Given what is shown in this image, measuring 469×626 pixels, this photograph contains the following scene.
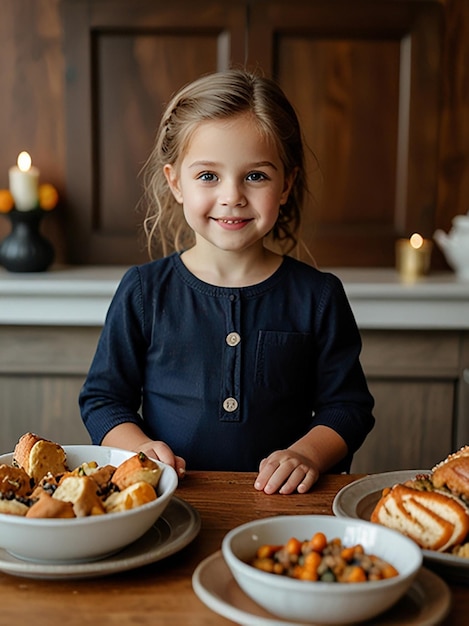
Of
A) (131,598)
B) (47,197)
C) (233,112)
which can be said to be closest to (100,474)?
(131,598)

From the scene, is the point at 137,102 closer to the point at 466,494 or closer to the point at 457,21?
the point at 457,21

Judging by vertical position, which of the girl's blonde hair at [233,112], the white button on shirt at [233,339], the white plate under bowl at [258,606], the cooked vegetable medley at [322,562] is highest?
the girl's blonde hair at [233,112]

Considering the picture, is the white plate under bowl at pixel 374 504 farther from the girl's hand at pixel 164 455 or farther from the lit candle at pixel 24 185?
the lit candle at pixel 24 185

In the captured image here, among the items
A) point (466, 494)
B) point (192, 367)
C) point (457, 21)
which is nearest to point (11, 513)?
point (466, 494)

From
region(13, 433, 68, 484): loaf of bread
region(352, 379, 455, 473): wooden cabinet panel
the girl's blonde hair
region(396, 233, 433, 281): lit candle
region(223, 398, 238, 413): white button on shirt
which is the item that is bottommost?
region(352, 379, 455, 473): wooden cabinet panel

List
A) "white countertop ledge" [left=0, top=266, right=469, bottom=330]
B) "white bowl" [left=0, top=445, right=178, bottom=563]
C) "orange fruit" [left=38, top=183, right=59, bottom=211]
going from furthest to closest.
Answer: "orange fruit" [left=38, top=183, right=59, bottom=211]
"white countertop ledge" [left=0, top=266, right=469, bottom=330]
"white bowl" [left=0, top=445, right=178, bottom=563]

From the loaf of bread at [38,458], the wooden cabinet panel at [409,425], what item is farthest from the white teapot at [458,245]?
the loaf of bread at [38,458]

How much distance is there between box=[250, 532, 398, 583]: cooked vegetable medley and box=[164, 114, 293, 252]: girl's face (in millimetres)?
738

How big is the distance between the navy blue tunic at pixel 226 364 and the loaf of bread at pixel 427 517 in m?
0.60

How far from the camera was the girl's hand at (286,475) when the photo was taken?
46.0 inches

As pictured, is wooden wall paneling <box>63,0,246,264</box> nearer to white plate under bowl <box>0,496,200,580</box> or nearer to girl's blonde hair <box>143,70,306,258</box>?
girl's blonde hair <box>143,70,306,258</box>

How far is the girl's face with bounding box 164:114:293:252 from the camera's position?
1456 millimetres

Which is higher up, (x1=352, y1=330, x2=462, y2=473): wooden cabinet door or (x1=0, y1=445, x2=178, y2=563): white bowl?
(x1=0, y1=445, x2=178, y2=563): white bowl

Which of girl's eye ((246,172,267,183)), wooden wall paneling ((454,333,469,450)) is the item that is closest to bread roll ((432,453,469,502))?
girl's eye ((246,172,267,183))
